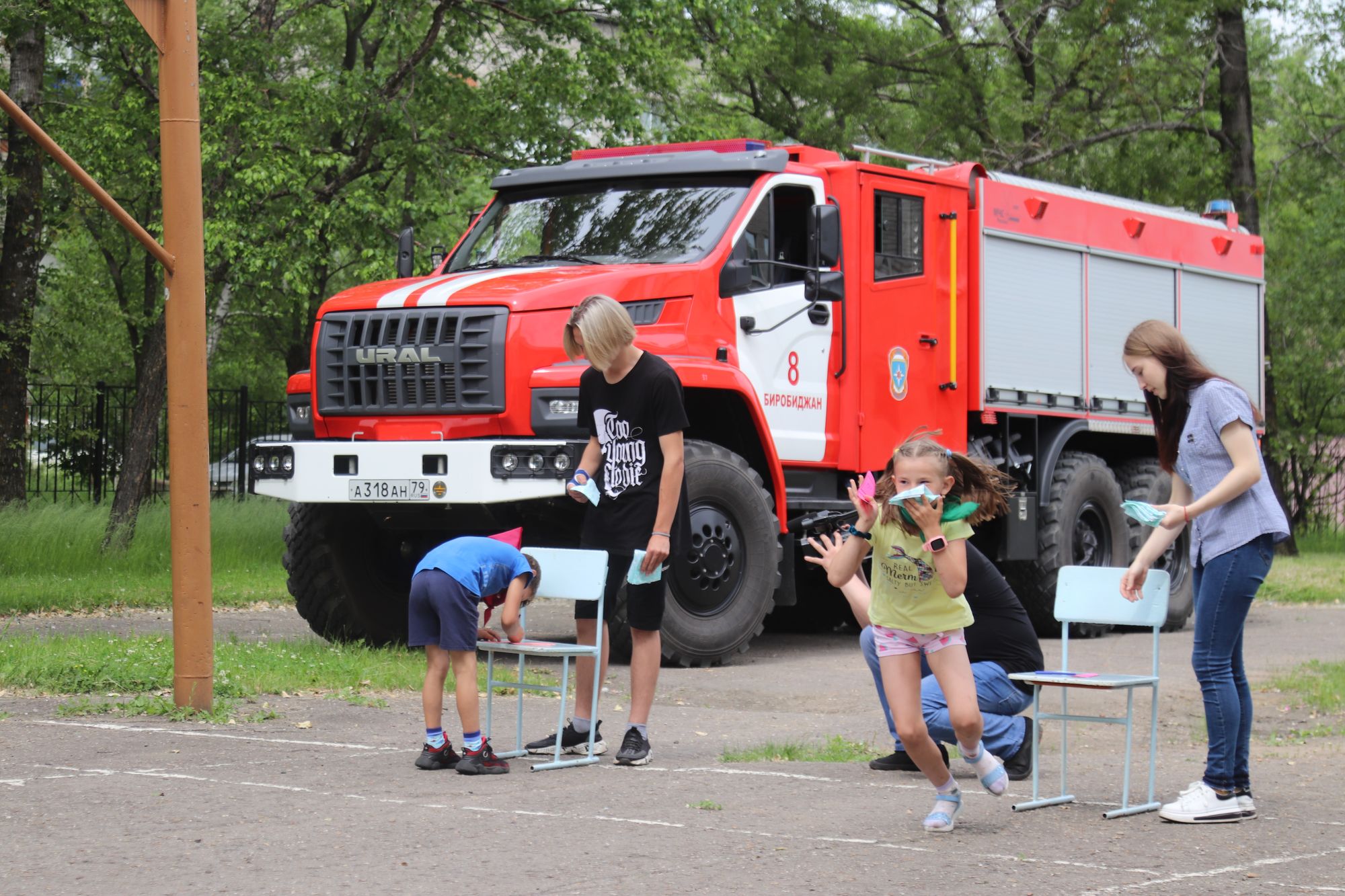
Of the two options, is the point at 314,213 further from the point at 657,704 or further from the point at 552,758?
the point at 552,758

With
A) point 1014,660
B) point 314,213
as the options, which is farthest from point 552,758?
point 314,213

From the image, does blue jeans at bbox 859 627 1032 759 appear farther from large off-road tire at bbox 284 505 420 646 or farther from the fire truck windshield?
large off-road tire at bbox 284 505 420 646

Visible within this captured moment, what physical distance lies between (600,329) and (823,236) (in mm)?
4568

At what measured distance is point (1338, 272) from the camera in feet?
89.7

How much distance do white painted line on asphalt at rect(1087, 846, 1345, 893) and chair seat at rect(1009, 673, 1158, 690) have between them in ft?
2.77

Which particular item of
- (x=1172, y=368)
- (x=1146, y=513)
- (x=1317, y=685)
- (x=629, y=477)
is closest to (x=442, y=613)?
(x=629, y=477)

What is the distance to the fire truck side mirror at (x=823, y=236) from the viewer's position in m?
11.4

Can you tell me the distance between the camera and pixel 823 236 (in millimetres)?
11406

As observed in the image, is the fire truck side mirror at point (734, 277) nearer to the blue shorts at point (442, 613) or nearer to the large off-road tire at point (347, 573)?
the large off-road tire at point (347, 573)

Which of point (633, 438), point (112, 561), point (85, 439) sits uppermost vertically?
point (85, 439)

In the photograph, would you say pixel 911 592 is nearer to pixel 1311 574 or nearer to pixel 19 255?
pixel 19 255

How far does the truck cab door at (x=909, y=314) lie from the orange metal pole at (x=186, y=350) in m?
5.01

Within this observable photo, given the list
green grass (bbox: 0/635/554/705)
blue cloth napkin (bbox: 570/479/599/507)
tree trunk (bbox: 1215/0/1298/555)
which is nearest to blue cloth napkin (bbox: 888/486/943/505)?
blue cloth napkin (bbox: 570/479/599/507)

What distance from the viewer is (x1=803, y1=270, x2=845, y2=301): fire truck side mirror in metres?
11.4
